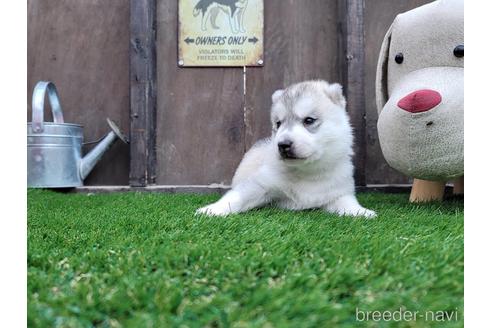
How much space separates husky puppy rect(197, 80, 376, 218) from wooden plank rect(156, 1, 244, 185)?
0.97 metres

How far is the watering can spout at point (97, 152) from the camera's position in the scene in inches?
116

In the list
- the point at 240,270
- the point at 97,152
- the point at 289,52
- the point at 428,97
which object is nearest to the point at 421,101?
the point at 428,97

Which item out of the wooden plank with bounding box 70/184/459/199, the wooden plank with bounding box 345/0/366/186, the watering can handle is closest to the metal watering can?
the watering can handle

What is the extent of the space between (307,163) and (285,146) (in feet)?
0.56

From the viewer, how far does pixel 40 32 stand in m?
3.11

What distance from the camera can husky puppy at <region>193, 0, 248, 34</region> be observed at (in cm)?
300

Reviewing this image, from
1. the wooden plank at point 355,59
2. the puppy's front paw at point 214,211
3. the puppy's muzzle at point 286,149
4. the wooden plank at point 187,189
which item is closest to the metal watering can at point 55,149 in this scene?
the wooden plank at point 187,189

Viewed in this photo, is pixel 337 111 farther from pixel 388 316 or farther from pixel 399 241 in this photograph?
pixel 388 316

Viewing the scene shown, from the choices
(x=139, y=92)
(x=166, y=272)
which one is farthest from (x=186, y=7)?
(x=166, y=272)

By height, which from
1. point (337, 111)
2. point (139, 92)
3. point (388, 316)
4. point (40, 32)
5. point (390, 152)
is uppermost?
point (40, 32)

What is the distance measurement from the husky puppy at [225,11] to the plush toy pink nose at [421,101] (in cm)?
159

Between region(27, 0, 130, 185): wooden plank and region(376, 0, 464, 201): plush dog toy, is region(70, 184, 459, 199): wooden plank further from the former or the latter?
region(376, 0, 464, 201): plush dog toy

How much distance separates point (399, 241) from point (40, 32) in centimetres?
296

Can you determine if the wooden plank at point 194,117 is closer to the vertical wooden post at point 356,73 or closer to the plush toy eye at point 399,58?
the vertical wooden post at point 356,73
